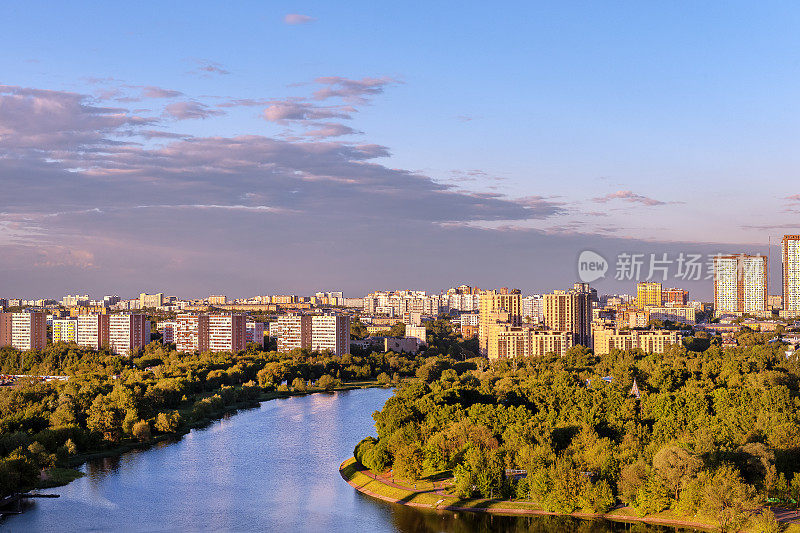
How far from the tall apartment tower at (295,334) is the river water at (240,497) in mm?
14923

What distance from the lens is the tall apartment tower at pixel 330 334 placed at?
31.8 meters

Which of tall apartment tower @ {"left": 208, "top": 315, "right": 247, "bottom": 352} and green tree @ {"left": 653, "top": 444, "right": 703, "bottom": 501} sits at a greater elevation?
tall apartment tower @ {"left": 208, "top": 315, "right": 247, "bottom": 352}

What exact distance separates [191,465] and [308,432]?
3.60 meters

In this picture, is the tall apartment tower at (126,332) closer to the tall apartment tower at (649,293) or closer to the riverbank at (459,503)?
the riverbank at (459,503)

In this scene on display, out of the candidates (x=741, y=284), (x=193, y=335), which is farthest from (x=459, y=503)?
(x=741, y=284)

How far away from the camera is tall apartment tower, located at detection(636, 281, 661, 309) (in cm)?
5531

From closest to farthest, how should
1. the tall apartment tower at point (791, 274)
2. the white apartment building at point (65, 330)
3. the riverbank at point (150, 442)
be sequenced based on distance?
the riverbank at point (150, 442)
the white apartment building at point (65, 330)
the tall apartment tower at point (791, 274)

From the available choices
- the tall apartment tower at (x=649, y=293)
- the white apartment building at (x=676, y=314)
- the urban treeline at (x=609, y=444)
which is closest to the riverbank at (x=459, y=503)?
the urban treeline at (x=609, y=444)

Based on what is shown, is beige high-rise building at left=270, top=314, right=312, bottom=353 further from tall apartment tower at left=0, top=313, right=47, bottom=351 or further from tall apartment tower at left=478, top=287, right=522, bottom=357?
tall apartment tower at left=0, top=313, right=47, bottom=351

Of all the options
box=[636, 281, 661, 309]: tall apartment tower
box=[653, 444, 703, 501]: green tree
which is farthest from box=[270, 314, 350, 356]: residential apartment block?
box=[636, 281, 661, 309]: tall apartment tower

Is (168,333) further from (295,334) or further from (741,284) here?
(741,284)

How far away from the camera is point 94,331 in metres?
32.7

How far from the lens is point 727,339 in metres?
33.2

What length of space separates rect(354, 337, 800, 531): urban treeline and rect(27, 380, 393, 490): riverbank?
4.42m
